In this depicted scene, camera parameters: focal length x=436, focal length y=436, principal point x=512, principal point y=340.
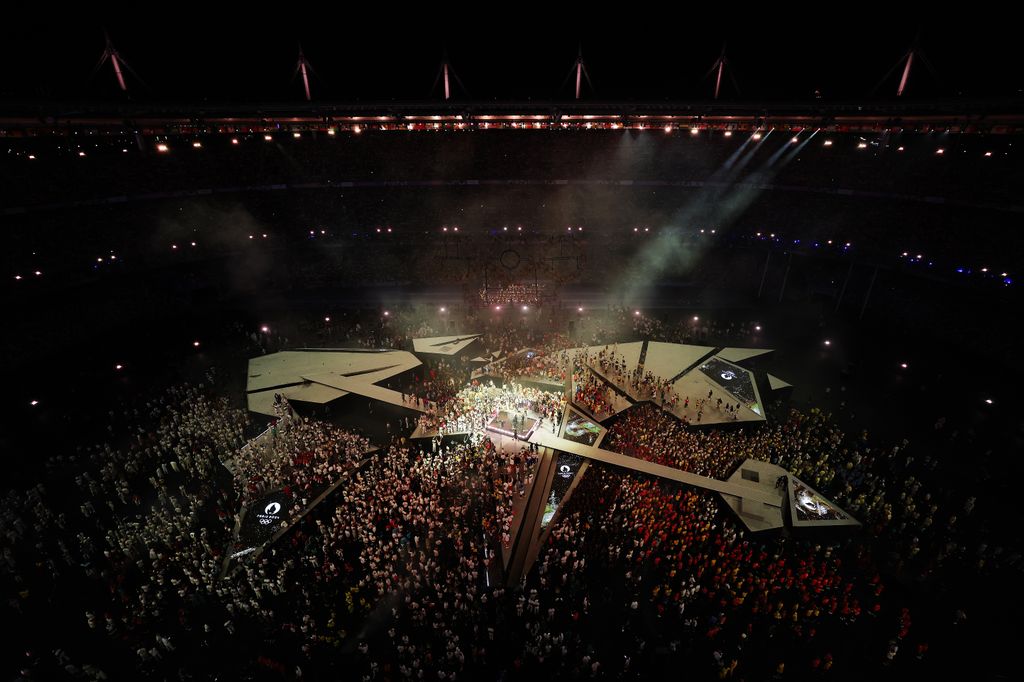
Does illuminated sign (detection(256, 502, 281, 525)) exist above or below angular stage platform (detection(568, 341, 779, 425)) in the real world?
below

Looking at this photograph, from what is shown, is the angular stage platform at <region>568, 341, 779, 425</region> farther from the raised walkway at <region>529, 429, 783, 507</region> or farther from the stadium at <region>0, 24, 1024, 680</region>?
the raised walkway at <region>529, 429, 783, 507</region>

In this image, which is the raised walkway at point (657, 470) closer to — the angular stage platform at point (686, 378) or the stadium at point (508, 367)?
the stadium at point (508, 367)

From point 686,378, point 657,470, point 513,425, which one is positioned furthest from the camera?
point 686,378

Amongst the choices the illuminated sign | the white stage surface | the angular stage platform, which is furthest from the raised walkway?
the illuminated sign

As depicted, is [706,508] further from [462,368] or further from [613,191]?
[613,191]

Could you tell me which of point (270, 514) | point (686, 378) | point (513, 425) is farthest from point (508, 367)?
point (270, 514)

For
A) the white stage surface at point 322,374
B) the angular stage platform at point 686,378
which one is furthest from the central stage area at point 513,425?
the white stage surface at point 322,374

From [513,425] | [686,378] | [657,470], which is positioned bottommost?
[513,425]

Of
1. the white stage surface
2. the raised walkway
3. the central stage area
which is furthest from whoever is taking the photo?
the white stage surface

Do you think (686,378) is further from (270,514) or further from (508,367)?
(270,514)
